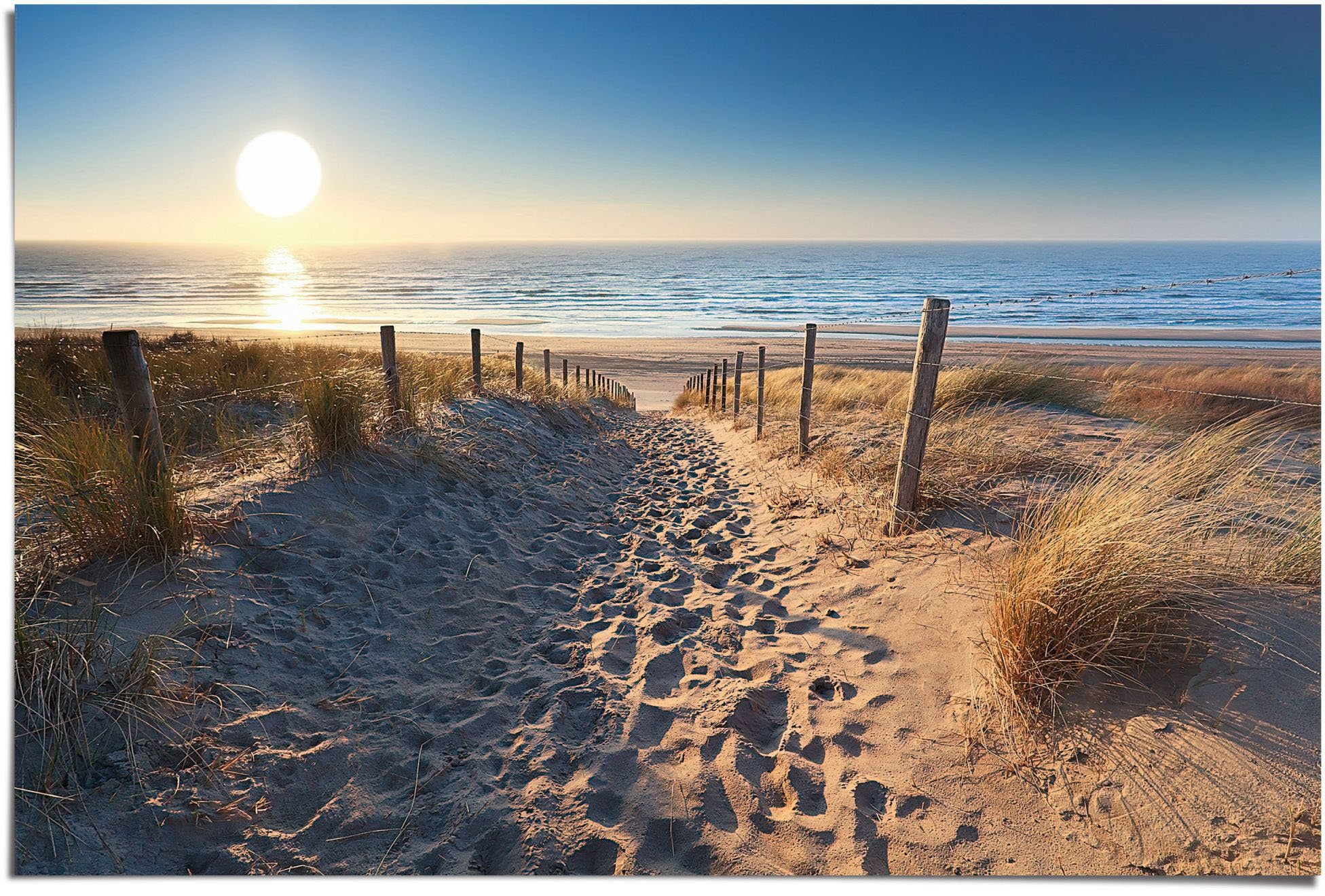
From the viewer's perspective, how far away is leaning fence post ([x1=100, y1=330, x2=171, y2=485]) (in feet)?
10.2

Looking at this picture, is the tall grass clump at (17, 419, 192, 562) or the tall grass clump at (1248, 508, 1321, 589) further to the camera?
the tall grass clump at (17, 419, 192, 562)

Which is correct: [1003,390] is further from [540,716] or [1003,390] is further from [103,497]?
[103,497]

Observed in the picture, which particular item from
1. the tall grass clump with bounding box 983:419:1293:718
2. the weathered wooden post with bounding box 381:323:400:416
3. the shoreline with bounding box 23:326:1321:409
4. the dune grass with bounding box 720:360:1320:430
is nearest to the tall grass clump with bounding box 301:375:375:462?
the weathered wooden post with bounding box 381:323:400:416

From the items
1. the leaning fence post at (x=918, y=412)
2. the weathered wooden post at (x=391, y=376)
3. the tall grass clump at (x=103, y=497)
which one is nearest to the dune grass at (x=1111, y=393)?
the leaning fence post at (x=918, y=412)

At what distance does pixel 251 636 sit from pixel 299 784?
896 millimetres

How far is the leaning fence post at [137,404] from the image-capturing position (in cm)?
312

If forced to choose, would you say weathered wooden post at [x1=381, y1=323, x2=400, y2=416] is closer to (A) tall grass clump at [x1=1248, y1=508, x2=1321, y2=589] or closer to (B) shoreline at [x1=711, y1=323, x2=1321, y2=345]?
(A) tall grass clump at [x1=1248, y1=508, x2=1321, y2=589]

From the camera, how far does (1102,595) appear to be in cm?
256

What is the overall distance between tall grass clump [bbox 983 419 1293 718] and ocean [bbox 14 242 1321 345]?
5313 mm

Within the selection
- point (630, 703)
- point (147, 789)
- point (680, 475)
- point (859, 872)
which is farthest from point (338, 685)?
point (680, 475)

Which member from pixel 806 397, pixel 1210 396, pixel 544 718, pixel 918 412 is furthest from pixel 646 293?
pixel 544 718

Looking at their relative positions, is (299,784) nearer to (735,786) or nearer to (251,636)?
(251,636)

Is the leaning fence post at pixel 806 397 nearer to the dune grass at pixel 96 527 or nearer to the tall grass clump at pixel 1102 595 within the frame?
the tall grass clump at pixel 1102 595

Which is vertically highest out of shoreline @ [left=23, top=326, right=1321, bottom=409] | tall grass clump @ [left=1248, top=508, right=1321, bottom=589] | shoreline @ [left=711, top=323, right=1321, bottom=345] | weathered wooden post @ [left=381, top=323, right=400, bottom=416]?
weathered wooden post @ [left=381, top=323, right=400, bottom=416]
